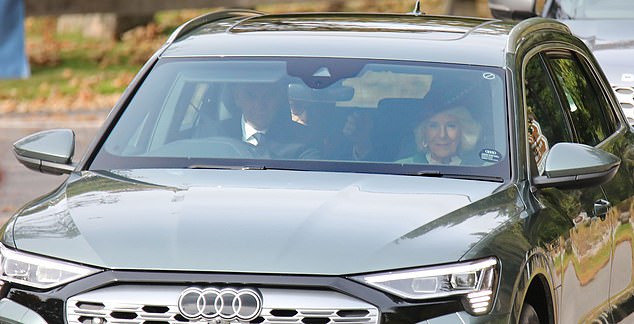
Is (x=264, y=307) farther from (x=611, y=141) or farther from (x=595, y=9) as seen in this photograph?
(x=595, y=9)

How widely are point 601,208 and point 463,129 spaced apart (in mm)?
712

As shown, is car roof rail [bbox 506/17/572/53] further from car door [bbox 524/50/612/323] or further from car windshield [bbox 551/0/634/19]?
car windshield [bbox 551/0/634/19]

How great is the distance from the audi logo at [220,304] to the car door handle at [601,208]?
2.03 meters

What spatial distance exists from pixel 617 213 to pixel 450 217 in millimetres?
1618

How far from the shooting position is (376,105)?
6336mm

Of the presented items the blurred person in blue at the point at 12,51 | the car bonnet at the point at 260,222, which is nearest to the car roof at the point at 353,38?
the car bonnet at the point at 260,222

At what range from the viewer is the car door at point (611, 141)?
6.68 m

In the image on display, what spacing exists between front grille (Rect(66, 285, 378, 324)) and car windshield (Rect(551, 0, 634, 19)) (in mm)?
7553

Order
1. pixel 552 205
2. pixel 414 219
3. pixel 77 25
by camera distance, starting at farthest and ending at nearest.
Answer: pixel 77 25, pixel 552 205, pixel 414 219

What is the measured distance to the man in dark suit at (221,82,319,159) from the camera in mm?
6164

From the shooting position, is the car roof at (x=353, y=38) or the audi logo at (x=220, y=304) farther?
the car roof at (x=353, y=38)

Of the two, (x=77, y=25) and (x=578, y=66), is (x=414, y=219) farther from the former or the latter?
(x=77, y=25)

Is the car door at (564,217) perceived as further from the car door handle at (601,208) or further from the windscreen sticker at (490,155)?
the windscreen sticker at (490,155)

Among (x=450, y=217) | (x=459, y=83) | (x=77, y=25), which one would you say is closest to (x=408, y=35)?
(x=459, y=83)
